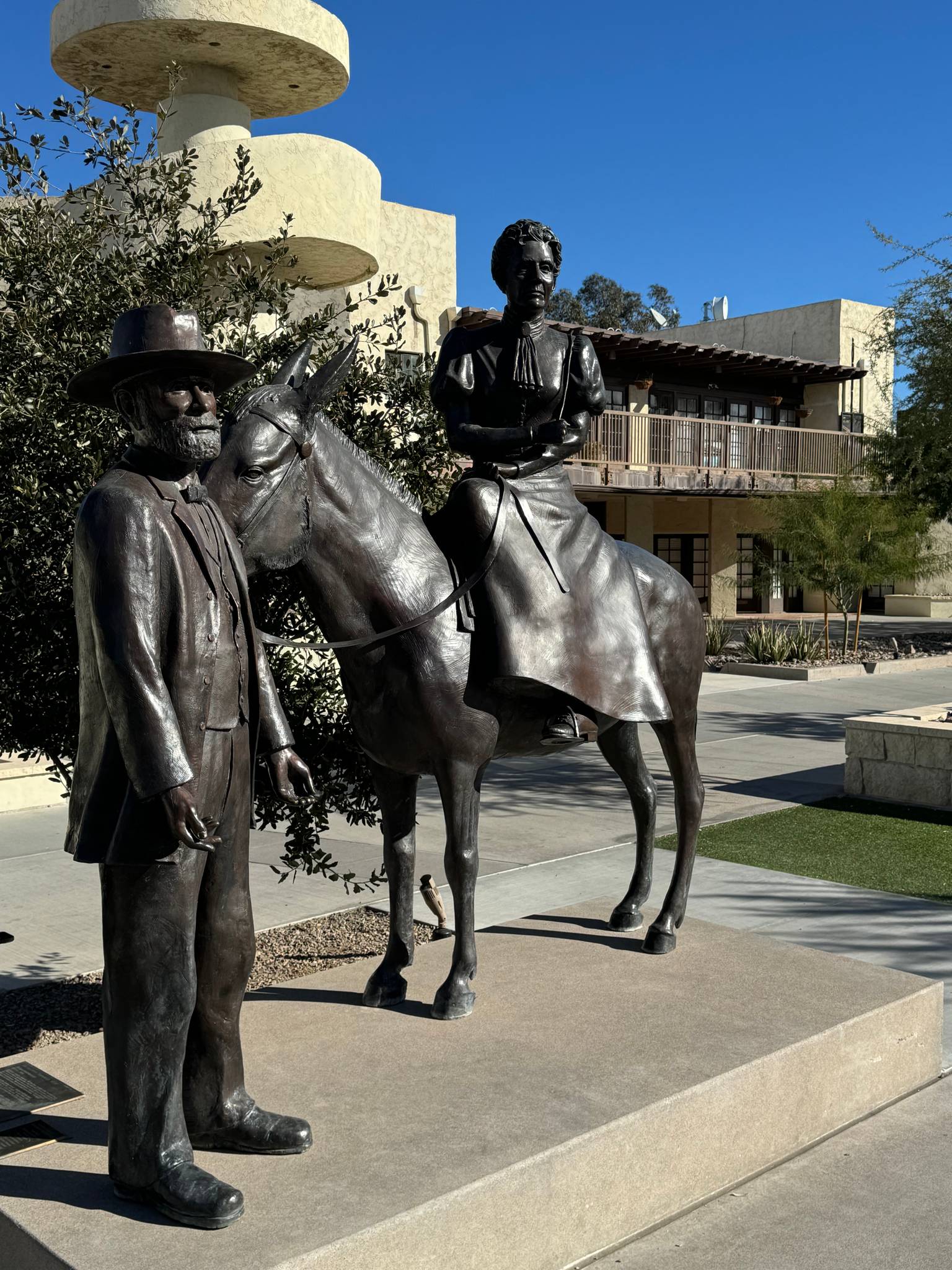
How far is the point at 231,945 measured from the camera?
315 cm

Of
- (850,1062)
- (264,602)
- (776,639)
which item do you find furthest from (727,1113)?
(776,639)

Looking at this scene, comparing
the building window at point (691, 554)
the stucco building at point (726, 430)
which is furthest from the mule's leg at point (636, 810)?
the building window at point (691, 554)

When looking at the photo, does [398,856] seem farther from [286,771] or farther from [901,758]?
[901,758]

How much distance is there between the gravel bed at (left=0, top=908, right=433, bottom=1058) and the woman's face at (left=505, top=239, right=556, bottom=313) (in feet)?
9.43

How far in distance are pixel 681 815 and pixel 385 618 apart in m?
1.91

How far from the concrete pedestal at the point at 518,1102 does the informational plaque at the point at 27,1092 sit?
63mm

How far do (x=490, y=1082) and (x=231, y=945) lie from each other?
1056mm

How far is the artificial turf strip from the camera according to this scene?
7.64 m

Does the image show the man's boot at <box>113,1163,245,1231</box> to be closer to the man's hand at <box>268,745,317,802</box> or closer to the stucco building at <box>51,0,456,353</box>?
the man's hand at <box>268,745,317,802</box>

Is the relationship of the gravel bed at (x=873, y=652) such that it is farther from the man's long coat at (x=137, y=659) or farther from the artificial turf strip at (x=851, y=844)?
the man's long coat at (x=137, y=659)

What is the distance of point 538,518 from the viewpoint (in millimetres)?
4480

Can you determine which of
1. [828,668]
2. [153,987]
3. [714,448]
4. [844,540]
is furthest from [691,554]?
[153,987]

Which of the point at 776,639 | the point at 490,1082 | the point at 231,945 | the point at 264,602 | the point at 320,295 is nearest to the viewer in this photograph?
the point at 231,945

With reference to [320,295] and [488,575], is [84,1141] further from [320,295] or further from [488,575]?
[320,295]
